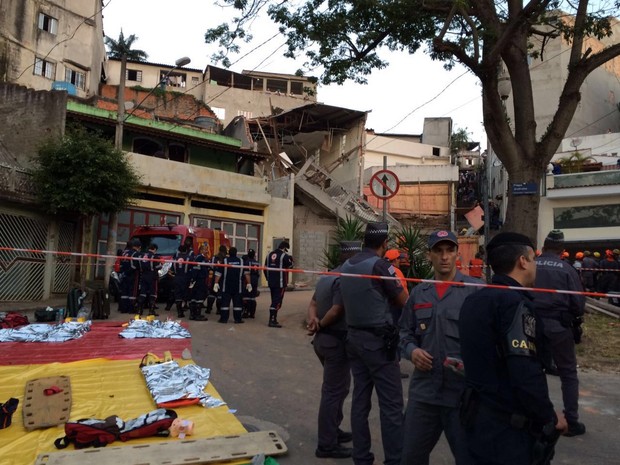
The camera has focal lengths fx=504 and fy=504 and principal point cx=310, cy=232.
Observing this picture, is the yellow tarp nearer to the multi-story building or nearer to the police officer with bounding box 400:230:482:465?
the police officer with bounding box 400:230:482:465

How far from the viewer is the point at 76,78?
3134cm

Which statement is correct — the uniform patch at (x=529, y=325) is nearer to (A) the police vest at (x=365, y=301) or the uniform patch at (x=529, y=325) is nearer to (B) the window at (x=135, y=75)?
(A) the police vest at (x=365, y=301)

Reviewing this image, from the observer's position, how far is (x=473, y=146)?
162 ft

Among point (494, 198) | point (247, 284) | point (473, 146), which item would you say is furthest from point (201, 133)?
point (473, 146)

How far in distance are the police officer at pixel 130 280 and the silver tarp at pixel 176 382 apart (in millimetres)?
6209

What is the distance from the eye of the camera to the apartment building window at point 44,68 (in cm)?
2906

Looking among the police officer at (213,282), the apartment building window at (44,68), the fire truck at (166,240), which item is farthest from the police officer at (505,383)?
the apartment building window at (44,68)

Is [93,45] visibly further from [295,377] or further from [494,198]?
[295,377]

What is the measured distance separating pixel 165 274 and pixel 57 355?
618cm

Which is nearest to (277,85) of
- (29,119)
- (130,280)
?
(29,119)

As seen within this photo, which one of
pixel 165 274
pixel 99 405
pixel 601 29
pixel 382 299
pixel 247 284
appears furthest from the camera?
pixel 165 274

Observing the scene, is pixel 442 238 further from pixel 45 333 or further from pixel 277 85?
pixel 277 85

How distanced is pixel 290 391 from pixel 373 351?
2.66m

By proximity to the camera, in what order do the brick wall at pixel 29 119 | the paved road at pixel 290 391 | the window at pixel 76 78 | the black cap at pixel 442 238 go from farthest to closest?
the window at pixel 76 78, the brick wall at pixel 29 119, the paved road at pixel 290 391, the black cap at pixel 442 238
